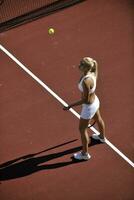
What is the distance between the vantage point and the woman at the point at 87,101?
377 inches

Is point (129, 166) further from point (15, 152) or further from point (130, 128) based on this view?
point (15, 152)

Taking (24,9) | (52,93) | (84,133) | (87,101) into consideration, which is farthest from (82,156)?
(24,9)

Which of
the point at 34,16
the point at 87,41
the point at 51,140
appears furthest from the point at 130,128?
the point at 34,16

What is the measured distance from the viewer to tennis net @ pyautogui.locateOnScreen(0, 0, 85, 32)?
567 inches

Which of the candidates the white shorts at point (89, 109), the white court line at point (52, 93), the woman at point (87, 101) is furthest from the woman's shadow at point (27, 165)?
the white shorts at point (89, 109)

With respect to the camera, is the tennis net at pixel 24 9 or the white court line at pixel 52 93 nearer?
the white court line at pixel 52 93

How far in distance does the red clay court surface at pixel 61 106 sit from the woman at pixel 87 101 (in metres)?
0.42

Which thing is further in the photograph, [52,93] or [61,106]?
[52,93]

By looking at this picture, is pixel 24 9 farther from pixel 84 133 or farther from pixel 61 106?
pixel 84 133

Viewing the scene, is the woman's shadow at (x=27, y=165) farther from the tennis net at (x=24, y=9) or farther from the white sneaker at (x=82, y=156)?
the tennis net at (x=24, y=9)

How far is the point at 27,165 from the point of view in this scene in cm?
1062

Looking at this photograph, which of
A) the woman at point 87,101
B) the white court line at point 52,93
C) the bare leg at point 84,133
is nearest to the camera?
the woman at point 87,101

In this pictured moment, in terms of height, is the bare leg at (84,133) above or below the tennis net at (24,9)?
below

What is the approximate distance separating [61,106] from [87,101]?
2.15 meters
